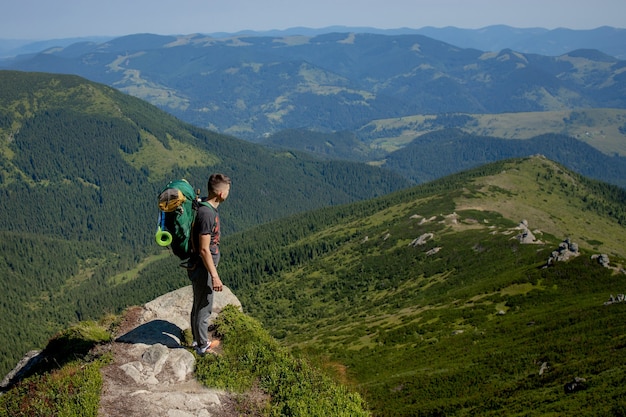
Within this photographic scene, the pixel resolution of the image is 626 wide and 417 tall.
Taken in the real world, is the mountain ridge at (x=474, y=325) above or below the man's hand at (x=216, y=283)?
below

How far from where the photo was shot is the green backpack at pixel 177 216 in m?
18.6

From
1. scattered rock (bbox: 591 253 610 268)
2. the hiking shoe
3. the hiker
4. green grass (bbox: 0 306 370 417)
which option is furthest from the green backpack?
scattered rock (bbox: 591 253 610 268)

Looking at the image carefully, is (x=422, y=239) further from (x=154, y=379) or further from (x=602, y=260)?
(x=154, y=379)

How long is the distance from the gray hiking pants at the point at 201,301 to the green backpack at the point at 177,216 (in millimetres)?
1237

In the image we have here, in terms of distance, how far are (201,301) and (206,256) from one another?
298 centimetres

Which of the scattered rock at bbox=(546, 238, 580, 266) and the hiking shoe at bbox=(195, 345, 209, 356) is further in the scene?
the scattered rock at bbox=(546, 238, 580, 266)

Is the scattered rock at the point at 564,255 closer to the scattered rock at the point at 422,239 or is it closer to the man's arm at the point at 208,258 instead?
the scattered rock at the point at 422,239

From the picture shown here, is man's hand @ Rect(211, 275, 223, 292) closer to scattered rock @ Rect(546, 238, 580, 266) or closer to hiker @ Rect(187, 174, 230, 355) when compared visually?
hiker @ Rect(187, 174, 230, 355)

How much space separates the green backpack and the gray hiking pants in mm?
1237

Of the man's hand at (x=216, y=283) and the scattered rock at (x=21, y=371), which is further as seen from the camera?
the scattered rock at (x=21, y=371)

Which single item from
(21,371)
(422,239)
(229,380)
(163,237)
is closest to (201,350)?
(229,380)

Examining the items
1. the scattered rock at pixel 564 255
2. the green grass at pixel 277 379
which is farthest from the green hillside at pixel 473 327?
the green grass at pixel 277 379

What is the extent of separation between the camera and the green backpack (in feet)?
61.0

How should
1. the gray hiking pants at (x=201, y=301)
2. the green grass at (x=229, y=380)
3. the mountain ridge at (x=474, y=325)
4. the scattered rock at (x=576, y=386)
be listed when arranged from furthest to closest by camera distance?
1. the mountain ridge at (x=474, y=325)
2. the scattered rock at (x=576, y=386)
3. the gray hiking pants at (x=201, y=301)
4. the green grass at (x=229, y=380)
